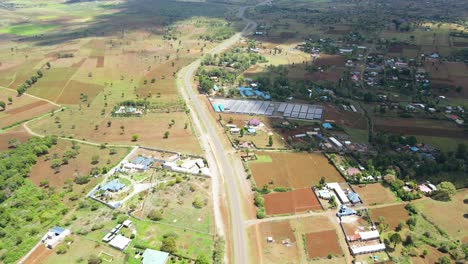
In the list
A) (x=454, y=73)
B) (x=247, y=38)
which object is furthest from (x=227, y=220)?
(x=247, y=38)

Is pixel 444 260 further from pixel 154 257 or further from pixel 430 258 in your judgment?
pixel 154 257

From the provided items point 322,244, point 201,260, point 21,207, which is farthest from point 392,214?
point 21,207

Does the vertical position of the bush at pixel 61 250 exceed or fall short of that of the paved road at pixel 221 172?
it falls short

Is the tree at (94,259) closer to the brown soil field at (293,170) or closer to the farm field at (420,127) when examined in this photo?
the brown soil field at (293,170)

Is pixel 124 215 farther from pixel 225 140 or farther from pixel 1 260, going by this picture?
pixel 225 140

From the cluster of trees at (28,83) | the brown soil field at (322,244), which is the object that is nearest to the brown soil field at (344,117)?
the brown soil field at (322,244)

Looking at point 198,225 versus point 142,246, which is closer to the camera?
point 142,246
